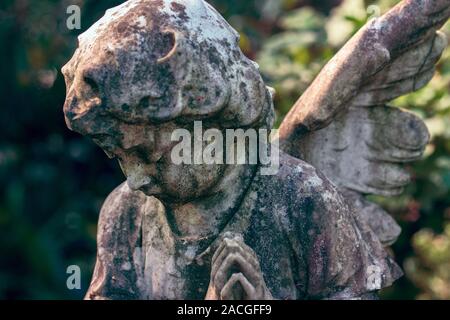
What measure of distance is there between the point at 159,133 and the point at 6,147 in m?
4.05

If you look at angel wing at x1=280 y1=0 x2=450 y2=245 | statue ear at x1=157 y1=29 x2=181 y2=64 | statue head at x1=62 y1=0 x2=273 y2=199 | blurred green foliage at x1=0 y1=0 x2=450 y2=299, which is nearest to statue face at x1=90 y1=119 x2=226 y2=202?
statue head at x1=62 y1=0 x2=273 y2=199

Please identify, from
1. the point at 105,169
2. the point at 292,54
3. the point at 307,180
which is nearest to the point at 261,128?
the point at 307,180

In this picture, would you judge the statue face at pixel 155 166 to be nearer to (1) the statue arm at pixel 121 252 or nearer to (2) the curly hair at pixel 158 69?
(2) the curly hair at pixel 158 69

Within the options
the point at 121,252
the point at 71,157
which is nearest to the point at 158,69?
the point at 121,252

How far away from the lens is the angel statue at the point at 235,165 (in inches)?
98.1

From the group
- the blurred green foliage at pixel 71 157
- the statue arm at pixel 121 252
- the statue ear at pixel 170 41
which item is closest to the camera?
the statue ear at pixel 170 41

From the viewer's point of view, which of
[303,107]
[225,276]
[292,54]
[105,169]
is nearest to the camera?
[225,276]

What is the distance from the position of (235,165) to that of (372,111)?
0.58 meters

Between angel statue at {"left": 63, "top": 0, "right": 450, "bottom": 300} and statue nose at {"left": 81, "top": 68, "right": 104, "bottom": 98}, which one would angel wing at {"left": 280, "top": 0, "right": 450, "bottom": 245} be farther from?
statue nose at {"left": 81, "top": 68, "right": 104, "bottom": 98}

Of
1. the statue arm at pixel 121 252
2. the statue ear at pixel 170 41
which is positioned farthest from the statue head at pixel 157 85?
the statue arm at pixel 121 252

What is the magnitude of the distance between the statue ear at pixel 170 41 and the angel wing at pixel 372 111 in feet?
1.91

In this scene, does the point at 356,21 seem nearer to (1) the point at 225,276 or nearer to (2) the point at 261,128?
(2) the point at 261,128

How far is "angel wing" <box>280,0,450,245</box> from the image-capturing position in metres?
2.90
